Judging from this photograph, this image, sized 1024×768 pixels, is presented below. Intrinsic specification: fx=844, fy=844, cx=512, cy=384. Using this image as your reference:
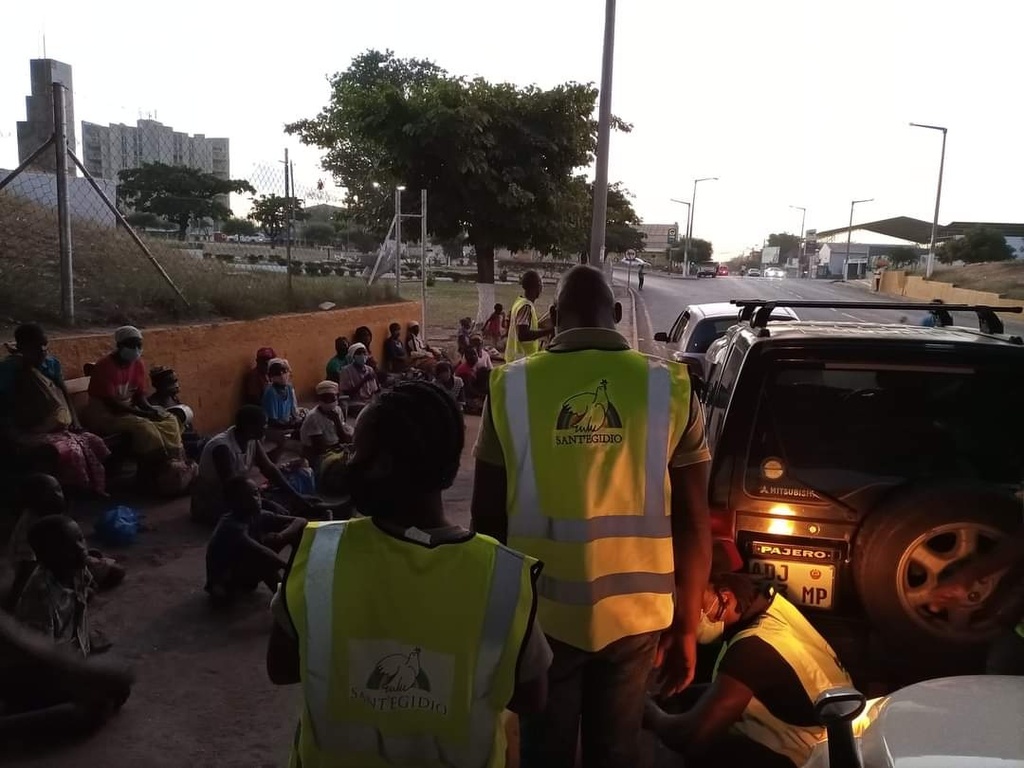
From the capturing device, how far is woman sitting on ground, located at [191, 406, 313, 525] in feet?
18.6

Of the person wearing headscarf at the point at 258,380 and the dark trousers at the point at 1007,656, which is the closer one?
the dark trousers at the point at 1007,656

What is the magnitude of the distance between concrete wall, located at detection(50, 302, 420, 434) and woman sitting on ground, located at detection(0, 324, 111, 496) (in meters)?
1.00

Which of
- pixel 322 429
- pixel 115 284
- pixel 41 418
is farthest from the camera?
pixel 115 284

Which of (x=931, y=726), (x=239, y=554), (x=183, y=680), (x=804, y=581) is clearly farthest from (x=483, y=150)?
(x=931, y=726)

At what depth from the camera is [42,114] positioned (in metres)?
9.07

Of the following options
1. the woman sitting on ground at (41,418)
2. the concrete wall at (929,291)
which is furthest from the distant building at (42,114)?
the concrete wall at (929,291)

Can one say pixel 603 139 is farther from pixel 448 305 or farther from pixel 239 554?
pixel 448 305

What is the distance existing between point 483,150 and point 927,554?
14928mm

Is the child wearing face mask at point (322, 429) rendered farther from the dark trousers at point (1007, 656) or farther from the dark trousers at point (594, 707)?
the dark trousers at point (1007, 656)

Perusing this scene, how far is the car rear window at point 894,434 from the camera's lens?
3197mm

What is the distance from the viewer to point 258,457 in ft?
19.5

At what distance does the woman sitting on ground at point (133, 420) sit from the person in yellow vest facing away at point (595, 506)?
5197 millimetres

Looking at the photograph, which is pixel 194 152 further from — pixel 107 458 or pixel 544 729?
pixel 544 729

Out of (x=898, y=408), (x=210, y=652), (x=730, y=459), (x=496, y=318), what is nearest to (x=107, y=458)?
(x=210, y=652)
